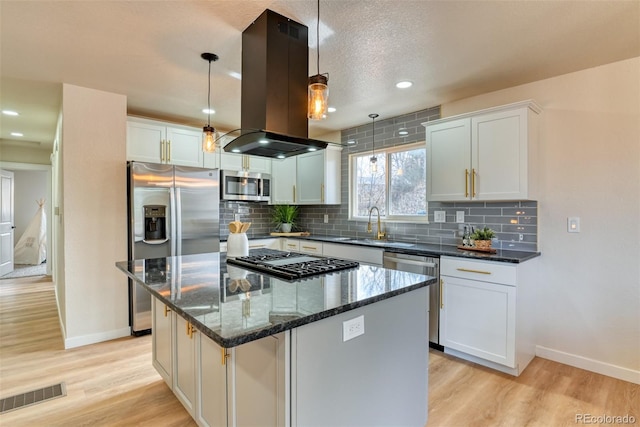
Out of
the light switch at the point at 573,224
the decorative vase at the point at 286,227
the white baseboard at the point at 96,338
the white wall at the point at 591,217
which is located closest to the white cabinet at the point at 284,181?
the decorative vase at the point at 286,227

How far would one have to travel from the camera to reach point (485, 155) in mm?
2889

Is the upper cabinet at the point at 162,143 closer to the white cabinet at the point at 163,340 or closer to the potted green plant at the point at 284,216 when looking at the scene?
the potted green plant at the point at 284,216

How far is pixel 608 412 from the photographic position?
2061 mm

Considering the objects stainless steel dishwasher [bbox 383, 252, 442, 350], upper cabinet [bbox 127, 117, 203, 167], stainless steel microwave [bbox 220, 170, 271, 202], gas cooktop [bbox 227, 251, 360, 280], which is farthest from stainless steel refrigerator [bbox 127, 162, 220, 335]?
stainless steel dishwasher [bbox 383, 252, 442, 350]

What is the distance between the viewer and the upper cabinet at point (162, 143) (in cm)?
356

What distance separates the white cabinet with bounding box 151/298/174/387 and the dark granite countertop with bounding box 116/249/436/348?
0.30m

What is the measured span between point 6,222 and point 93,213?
493 centimetres

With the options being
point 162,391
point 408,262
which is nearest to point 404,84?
point 408,262

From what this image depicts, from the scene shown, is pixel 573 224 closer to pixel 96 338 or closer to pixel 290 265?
pixel 290 265

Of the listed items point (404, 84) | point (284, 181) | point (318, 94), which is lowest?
point (284, 181)

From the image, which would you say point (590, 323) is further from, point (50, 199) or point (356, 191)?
point (50, 199)

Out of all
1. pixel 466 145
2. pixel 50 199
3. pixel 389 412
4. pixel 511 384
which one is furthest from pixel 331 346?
pixel 50 199

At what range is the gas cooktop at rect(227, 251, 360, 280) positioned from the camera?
182 centimetres

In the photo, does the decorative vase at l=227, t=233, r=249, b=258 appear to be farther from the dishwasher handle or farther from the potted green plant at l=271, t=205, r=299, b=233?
the potted green plant at l=271, t=205, r=299, b=233
